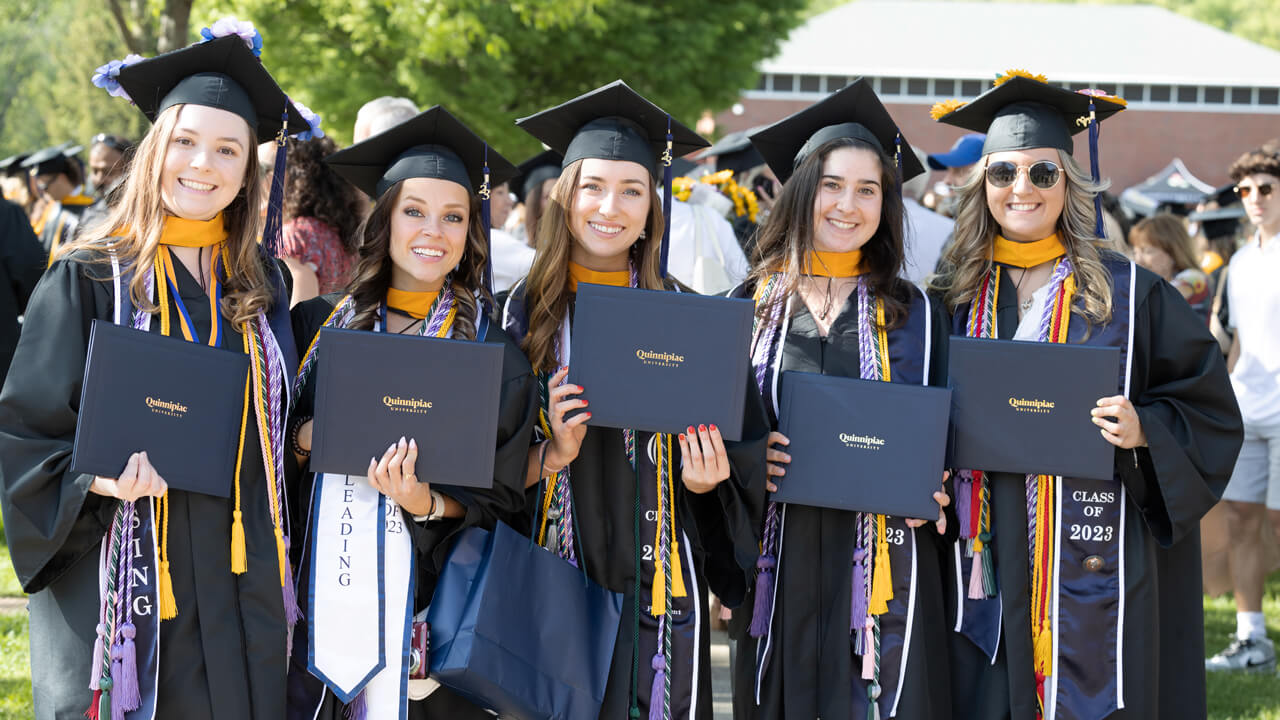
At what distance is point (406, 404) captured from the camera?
3020mm

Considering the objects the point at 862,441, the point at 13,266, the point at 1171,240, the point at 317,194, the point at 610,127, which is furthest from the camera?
the point at 1171,240

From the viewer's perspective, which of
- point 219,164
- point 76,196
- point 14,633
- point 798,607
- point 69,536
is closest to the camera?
point 69,536

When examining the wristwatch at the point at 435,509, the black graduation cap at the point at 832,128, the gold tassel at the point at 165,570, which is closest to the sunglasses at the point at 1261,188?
the black graduation cap at the point at 832,128

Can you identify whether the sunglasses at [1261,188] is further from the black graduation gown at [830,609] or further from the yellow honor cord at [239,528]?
Result: the yellow honor cord at [239,528]

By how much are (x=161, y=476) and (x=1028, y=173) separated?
261 centimetres

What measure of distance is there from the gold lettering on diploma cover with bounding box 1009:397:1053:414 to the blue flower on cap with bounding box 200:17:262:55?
2.28m

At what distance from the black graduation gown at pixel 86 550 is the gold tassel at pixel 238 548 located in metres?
0.04

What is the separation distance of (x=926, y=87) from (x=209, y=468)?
38831 mm

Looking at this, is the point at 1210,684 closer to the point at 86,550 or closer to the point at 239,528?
the point at 239,528

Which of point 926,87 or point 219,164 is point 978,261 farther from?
point 926,87

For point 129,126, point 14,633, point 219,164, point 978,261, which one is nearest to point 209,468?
point 219,164

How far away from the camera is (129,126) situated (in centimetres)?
4125

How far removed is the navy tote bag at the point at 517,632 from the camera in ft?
10.2

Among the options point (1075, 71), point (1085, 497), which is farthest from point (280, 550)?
point (1075, 71)
